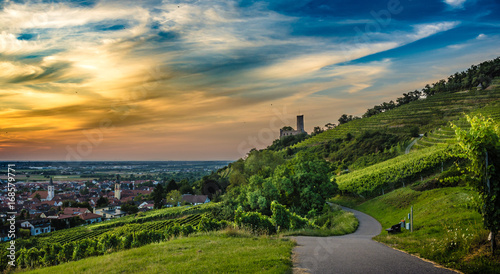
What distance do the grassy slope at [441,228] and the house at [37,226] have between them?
74388 mm

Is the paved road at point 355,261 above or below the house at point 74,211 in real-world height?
above

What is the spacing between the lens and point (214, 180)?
A: 10150cm

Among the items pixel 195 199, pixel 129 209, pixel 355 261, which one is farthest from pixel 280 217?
pixel 129 209

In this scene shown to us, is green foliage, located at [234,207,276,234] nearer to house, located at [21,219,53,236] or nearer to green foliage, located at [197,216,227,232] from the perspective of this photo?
green foliage, located at [197,216,227,232]

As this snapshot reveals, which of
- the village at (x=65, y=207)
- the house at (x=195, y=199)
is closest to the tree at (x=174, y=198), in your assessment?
the village at (x=65, y=207)

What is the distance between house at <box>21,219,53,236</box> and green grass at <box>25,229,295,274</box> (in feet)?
266

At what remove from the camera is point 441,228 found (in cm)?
1545

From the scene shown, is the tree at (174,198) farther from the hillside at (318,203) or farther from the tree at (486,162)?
the tree at (486,162)

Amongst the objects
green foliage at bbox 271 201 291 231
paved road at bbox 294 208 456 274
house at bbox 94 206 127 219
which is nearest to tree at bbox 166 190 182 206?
house at bbox 94 206 127 219

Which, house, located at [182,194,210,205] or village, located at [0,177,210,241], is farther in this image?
house, located at [182,194,210,205]

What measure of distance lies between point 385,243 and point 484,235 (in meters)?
4.71

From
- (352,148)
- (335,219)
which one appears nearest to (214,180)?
(352,148)

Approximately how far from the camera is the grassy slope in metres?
8.28

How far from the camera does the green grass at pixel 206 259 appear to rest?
323 inches
